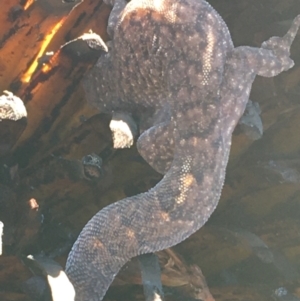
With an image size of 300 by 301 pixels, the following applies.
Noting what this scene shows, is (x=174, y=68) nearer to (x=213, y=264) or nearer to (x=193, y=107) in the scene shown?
(x=193, y=107)

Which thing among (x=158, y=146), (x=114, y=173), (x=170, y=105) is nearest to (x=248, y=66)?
(x=170, y=105)

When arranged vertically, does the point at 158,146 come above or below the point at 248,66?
below

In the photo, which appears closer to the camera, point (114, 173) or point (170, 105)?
point (114, 173)

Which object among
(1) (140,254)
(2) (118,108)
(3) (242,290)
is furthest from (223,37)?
(3) (242,290)

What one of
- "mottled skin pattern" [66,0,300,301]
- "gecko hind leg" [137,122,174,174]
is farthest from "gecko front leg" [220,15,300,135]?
"gecko hind leg" [137,122,174,174]

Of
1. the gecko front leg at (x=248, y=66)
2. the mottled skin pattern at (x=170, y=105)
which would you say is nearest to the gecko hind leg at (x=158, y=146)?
the mottled skin pattern at (x=170, y=105)

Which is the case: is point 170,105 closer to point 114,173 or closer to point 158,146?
point 158,146

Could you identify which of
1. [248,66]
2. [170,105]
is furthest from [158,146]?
[248,66]

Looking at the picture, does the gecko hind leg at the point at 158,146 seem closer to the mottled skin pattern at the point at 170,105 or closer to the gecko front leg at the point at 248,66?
the mottled skin pattern at the point at 170,105
